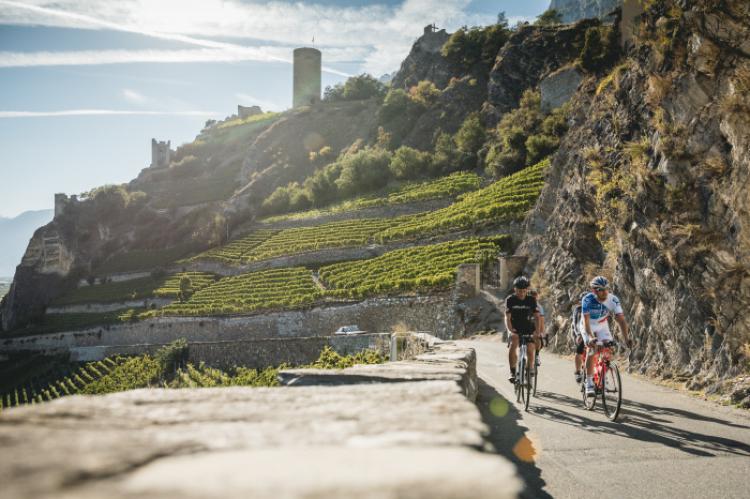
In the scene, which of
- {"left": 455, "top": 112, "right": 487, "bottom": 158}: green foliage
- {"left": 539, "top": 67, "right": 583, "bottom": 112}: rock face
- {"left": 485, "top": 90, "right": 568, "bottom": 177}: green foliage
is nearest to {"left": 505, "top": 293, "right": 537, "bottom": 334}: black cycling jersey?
{"left": 485, "top": 90, "right": 568, "bottom": 177}: green foliage

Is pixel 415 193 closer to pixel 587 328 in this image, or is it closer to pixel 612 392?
pixel 587 328

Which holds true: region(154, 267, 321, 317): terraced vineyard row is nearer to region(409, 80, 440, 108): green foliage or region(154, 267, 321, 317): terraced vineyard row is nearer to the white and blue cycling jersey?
the white and blue cycling jersey

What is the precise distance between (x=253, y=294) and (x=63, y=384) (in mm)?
16000

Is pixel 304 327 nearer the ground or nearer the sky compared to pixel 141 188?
nearer the ground

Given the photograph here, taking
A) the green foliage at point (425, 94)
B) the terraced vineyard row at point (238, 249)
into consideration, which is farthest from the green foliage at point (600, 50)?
the green foliage at point (425, 94)

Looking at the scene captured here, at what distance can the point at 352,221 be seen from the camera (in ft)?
186

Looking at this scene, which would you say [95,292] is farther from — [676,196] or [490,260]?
[676,196]

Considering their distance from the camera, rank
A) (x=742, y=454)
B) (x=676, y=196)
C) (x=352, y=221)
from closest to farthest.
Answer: (x=742, y=454) < (x=676, y=196) < (x=352, y=221)

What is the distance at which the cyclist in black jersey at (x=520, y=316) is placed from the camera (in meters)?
9.80

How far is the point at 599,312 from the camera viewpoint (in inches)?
347

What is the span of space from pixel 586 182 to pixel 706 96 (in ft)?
30.6

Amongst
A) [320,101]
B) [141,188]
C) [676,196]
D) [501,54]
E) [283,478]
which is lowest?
[283,478]

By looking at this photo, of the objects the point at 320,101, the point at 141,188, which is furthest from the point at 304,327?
the point at 320,101

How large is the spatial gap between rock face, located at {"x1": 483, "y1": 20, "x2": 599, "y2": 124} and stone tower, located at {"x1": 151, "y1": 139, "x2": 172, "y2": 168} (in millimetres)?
74357
